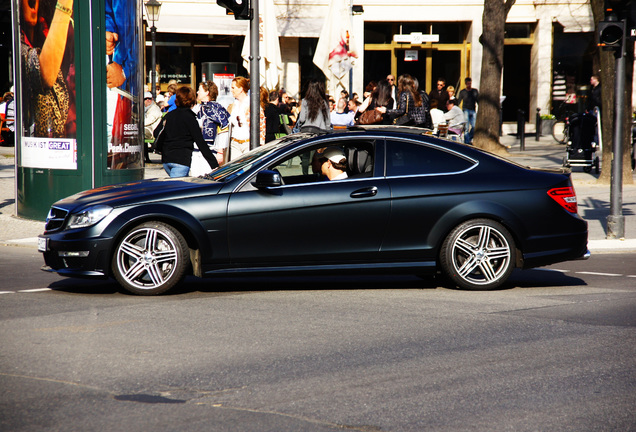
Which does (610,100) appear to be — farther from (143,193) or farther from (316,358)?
(316,358)

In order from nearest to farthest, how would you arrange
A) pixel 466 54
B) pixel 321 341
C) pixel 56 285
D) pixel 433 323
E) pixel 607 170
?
pixel 321 341 < pixel 433 323 < pixel 56 285 < pixel 607 170 < pixel 466 54

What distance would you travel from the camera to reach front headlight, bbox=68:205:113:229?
7781 millimetres

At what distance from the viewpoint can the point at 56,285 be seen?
858cm

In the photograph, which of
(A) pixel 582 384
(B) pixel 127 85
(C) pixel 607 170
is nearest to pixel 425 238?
(A) pixel 582 384

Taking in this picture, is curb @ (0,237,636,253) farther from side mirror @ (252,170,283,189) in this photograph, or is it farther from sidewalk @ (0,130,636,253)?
side mirror @ (252,170,283,189)

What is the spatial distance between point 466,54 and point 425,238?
25097 mm

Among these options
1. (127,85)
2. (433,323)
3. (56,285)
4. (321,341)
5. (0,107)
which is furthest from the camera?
(0,107)

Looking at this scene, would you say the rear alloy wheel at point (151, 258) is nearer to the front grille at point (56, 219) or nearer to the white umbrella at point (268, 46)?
the front grille at point (56, 219)

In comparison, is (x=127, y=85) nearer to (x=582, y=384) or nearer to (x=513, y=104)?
(x=582, y=384)

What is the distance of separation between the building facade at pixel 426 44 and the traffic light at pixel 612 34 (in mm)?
20066

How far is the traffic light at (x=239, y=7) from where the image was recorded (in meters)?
11.3

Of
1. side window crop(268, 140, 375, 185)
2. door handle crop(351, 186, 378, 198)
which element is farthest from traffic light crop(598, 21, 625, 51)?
door handle crop(351, 186, 378, 198)

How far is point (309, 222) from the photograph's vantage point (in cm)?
800

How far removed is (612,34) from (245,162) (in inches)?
235
